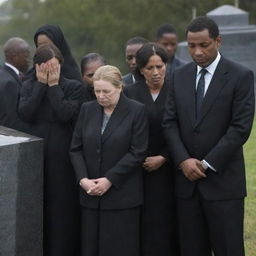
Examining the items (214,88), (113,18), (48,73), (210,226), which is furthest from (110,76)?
(113,18)

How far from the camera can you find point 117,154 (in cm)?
393

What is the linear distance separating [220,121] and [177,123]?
307 millimetres

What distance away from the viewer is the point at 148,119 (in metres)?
4.19

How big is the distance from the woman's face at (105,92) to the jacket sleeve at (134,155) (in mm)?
194

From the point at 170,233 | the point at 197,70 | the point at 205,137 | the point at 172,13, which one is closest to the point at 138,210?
the point at 170,233

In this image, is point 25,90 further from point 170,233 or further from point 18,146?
point 170,233

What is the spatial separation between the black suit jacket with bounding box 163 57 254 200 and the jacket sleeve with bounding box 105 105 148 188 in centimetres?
16

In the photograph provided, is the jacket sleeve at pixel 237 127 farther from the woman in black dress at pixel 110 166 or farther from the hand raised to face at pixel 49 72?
the hand raised to face at pixel 49 72

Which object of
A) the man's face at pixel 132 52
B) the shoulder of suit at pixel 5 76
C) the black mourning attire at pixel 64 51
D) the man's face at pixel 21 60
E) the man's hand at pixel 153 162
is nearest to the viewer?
the man's hand at pixel 153 162

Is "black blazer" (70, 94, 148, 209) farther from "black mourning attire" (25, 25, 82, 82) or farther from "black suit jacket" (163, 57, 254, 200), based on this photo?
"black mourning attire" (25, 25, 82, 82)

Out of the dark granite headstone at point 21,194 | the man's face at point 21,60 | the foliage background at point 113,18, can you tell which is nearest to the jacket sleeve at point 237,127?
the dark granite headstone at point 21,194

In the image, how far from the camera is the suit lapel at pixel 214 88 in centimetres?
379

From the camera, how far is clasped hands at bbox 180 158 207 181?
12.4ft

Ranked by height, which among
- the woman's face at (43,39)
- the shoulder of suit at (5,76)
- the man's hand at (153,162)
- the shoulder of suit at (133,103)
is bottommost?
the man's hand at (153,162)
